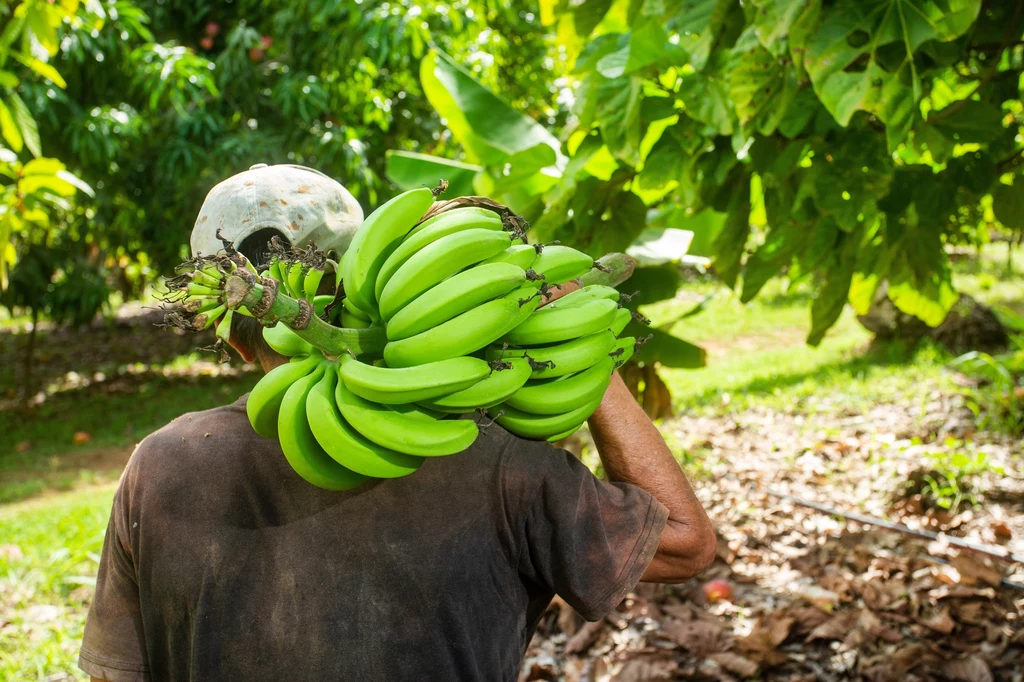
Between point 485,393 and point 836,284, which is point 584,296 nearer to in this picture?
point 485,393

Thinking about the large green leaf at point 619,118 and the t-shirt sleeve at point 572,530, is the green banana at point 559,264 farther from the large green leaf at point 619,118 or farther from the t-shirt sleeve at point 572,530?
the large green leaf at point 619,118

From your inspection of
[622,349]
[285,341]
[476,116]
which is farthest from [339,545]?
[476,116]

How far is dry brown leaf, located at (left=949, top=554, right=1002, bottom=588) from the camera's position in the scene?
3.46m

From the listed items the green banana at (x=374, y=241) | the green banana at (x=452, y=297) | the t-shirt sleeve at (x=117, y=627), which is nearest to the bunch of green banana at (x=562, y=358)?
the green banana at (x=452, y=297)

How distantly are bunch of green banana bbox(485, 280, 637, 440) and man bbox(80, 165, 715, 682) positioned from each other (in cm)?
8

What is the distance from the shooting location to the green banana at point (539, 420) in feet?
4.57

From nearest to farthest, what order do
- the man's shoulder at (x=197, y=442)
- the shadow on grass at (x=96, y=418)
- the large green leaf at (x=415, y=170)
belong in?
the man's shoulder at (x=197, y=442) → the large green leaf at (x=415, y=170) → the shadow on grass at (x=96, y=418)

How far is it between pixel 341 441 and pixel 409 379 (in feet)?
0.50

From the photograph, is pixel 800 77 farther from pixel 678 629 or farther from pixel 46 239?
pixel 46 239

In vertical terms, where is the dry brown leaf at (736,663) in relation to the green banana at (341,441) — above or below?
below

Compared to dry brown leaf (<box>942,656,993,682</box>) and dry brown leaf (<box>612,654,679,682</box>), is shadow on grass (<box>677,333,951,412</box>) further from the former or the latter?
dry brown leaf (<box>942,656,993,682</box>)

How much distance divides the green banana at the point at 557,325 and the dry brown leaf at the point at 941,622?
8.97 ft

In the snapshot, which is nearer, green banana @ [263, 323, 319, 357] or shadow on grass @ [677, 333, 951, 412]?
green banana @ [263, 323, 319, 357]

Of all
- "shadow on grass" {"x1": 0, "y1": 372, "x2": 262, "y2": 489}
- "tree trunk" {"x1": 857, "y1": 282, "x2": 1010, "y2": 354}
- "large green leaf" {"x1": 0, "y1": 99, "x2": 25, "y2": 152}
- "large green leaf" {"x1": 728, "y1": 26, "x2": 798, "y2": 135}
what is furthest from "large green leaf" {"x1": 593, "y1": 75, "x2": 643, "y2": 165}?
"tree trunk" {"x1": 857, "y1": 282, "x2": 1010, "y2": 354}
